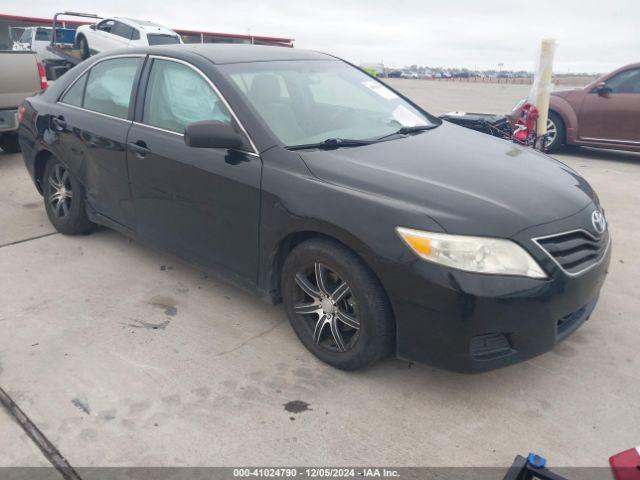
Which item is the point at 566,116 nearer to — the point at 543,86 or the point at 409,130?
the point at 543,86

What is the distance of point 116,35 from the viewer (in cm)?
1582

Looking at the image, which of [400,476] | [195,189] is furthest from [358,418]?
[195,189]

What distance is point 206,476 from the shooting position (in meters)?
2.20

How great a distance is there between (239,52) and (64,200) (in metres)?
2.09

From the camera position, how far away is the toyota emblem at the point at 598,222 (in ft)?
9.16

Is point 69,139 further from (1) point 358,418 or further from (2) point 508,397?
(2) point 508,397

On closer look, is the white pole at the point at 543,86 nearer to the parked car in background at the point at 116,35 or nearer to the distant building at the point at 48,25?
the parked car in background at the point at 116,35

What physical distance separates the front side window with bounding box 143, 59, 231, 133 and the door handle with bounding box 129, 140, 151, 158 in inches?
5.8

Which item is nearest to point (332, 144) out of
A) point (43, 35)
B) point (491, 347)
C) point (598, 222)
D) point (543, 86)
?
point (491, 347)

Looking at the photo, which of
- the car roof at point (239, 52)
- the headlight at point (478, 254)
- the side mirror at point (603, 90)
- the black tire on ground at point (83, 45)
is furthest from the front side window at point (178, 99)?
the black tire on ground at point (83, 45)

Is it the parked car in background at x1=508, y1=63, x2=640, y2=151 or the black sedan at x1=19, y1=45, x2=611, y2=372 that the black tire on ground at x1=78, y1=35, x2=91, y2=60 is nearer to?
the parked car in background at x1=508, y1=63, x2=640, y2=151

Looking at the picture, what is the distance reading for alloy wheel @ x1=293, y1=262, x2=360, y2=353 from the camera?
2742mm

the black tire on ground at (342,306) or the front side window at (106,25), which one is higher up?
the front side window at (106,25)

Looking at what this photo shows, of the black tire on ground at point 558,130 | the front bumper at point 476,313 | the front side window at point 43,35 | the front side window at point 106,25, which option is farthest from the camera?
the front side window at point 43,35
